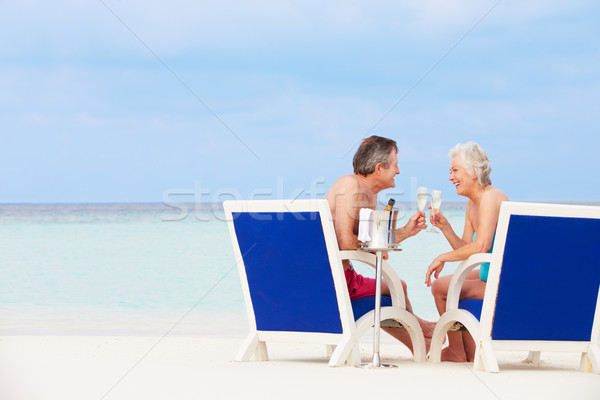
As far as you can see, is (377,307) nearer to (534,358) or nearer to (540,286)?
(540,286)

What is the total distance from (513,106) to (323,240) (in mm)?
23623

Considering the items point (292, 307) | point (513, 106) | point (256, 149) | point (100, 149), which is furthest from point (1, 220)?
point (292, 307)

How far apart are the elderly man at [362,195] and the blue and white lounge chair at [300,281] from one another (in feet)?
0.35

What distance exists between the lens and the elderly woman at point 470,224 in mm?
4341

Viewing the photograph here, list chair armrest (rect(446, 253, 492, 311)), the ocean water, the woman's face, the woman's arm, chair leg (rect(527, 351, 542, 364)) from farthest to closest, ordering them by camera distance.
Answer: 1. the ocean water
2. chair leg (rect(527, 351, 542, 364))
3. the woman's face
4. the woman's arm
5. chair armrest (rect(446, 253, 492, 311))

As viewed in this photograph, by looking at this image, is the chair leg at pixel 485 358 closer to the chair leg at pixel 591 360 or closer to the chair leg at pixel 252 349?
the chair leg at pixel 591 360

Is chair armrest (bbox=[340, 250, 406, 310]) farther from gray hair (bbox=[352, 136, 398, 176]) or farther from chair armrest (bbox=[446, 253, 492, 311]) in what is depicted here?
gray hair (bbox=[352, 136, 398, 176])

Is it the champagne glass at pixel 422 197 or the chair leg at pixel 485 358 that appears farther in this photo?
the champagne glass at pixel 422 197

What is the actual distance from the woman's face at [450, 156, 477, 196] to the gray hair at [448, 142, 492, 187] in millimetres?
23

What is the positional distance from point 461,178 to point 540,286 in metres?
0.88

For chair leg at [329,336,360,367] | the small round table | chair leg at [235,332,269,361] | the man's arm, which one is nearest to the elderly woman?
the small round table

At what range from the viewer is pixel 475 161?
15.1 feet

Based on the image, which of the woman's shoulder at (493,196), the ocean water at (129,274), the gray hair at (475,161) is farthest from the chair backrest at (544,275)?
the ocean water at (129,274)

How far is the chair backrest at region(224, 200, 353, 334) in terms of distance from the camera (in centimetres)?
410
